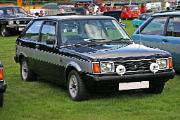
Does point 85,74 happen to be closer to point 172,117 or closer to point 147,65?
point 147,65

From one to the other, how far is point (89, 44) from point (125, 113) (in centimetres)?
188

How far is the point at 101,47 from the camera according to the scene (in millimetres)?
8656

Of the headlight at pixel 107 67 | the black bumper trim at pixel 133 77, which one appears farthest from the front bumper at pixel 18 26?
Answer: the headlight at pixel 107 67

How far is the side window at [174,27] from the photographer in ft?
34.9

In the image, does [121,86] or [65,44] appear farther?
[65,44]

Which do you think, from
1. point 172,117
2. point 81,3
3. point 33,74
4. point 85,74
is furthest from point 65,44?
point 81,3

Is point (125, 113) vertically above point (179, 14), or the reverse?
point (179, 14)

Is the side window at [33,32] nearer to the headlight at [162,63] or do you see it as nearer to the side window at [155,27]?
the side window at [155,27]

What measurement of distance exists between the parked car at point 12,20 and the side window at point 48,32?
13954mm

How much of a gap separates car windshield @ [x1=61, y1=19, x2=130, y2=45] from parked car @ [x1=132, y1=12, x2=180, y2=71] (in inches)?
59.6

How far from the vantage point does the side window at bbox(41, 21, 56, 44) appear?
9.26 meters

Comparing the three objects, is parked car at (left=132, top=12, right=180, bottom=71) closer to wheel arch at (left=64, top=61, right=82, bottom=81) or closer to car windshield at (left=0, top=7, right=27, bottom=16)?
wheel arch at (left=64, top=61, right=82, bottom=81)

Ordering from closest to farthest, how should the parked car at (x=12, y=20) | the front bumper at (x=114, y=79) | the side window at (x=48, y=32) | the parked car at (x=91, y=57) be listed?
the front bumper at (x=114, y=79), the parked car at (x=91, y=57), the side window at (x=48, y=32), the parked car at (x=12, y=20)

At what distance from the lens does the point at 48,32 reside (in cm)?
964
